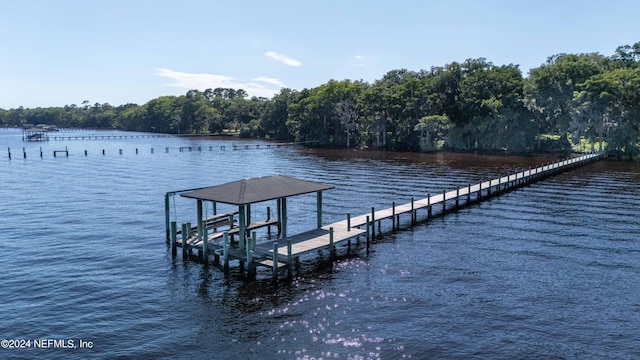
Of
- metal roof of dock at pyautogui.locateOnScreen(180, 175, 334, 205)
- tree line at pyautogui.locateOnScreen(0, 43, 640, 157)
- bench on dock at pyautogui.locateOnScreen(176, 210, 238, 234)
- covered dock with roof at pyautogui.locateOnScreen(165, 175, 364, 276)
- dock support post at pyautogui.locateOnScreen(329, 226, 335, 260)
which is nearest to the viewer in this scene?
covered dock with roof at pyautogui.locateOnScreen(165, 175, 364, 276)

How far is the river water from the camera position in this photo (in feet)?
58.1

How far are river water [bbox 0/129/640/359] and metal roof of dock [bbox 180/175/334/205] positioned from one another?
13.0ft

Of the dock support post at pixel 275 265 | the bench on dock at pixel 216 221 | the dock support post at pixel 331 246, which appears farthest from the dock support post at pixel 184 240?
the dock support post at pixel 331 246

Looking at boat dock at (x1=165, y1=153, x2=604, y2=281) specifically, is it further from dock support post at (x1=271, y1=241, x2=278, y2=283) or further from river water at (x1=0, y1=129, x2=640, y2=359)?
river water at (x1=0, y1=129, x2=640, y2=359)

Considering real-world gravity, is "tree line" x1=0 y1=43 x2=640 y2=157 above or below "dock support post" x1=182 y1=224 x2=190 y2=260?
above

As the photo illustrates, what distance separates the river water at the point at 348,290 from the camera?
17719mm

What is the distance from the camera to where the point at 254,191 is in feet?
86.6

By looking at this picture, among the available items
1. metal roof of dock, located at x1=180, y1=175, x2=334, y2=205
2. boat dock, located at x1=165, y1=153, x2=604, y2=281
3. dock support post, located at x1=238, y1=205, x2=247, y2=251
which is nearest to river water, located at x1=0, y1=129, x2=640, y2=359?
boat dock, located at x1=165, y1=153, x2=604, y2=281

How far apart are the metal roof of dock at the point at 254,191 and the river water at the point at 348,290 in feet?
13.0

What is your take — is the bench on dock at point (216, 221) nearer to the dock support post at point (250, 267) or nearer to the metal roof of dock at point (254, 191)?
the metal roof of dock at point (254, 191)

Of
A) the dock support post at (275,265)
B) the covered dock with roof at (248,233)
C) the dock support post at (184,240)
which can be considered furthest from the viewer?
the dock support post at (184,240)

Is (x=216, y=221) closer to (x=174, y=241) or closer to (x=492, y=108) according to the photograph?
(x=174, y=241)

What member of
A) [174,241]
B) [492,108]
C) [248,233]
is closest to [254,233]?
[248,233]

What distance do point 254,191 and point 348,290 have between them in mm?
7660
